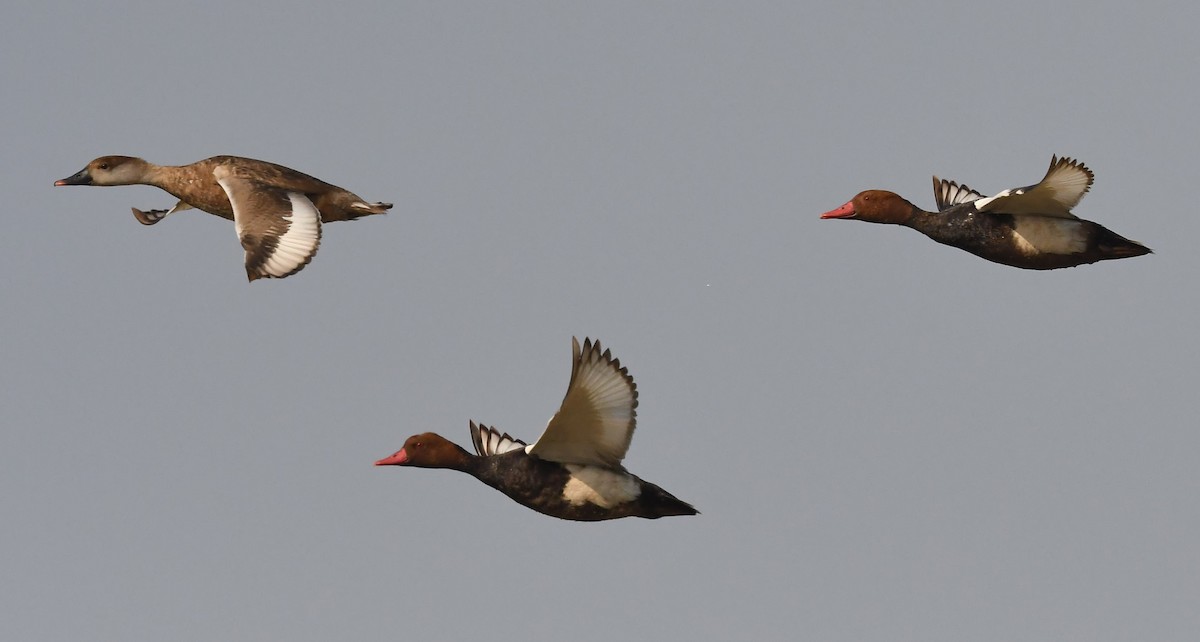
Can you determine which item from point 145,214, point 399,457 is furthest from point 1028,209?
point 145,214

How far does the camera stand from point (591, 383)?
47.0 ft

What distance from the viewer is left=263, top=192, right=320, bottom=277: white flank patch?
1526 centimetres

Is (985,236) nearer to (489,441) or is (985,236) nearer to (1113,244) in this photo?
(1113,244)

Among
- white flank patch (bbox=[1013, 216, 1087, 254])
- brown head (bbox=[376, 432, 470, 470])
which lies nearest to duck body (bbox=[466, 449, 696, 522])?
brown head (bbox=[376, 432, 470, 470])

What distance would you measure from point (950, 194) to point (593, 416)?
8272 mm

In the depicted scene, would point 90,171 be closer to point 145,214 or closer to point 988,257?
point 145,214

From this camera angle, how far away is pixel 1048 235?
17375mm

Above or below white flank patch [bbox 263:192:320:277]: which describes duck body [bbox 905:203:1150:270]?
above

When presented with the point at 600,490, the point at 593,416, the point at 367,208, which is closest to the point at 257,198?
the point at 367,208

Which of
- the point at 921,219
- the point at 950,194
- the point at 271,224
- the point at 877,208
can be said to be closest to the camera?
the point at 271,224

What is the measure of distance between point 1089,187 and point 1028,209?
0.66m

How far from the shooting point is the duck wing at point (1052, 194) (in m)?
16.8

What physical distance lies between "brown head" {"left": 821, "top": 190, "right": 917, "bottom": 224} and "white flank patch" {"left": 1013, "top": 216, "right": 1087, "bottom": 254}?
124 centimetres

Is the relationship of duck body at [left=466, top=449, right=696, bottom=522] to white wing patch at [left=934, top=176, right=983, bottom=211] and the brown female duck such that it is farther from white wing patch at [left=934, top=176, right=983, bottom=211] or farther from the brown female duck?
white wing patch at [left=934, top=176, right=983, bottom=211]
